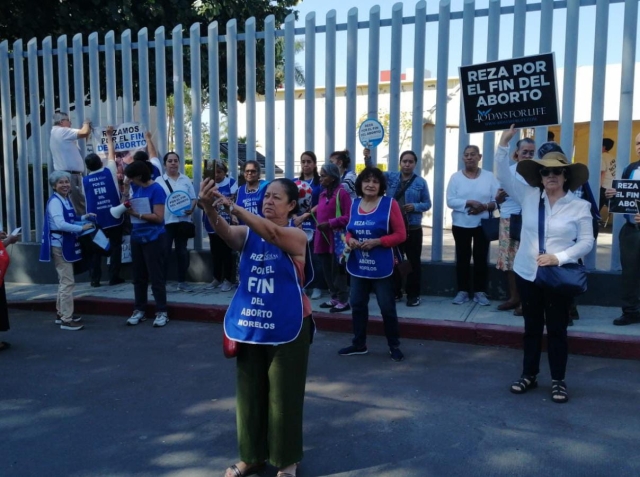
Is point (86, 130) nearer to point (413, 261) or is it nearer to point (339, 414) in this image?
point (413, 261)

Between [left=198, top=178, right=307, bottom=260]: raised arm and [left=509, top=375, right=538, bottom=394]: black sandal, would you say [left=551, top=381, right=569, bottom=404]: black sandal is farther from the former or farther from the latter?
[left=198, top=178, right=307, bottom=260]: raised arm

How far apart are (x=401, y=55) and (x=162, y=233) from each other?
3.51 m

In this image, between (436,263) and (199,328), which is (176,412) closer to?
(199,328)

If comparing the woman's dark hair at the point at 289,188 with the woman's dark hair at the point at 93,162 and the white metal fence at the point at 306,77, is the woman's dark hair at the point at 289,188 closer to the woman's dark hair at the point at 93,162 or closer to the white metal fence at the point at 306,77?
the white metal fence at the point at 306,77

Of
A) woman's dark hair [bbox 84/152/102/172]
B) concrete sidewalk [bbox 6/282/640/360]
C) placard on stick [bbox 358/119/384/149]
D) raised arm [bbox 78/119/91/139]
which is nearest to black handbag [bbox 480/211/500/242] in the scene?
concrete sidewalk [bbox 6/282/640/360]

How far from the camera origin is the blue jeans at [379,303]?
18.8 feet

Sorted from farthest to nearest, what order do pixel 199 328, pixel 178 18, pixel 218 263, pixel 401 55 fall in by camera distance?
pixel 178 18
pixel 218 263
pixel 401 55
pixel 199 328

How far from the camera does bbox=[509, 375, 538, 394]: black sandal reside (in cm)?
494

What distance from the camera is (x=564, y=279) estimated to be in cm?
448

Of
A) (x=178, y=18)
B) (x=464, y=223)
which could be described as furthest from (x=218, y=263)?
(x=178, y=18)

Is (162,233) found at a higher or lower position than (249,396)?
higher

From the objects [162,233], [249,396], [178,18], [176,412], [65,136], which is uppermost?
[178,18]

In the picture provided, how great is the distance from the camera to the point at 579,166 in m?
4.64

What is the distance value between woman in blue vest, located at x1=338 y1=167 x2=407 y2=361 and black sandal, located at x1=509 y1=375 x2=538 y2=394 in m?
1.18
